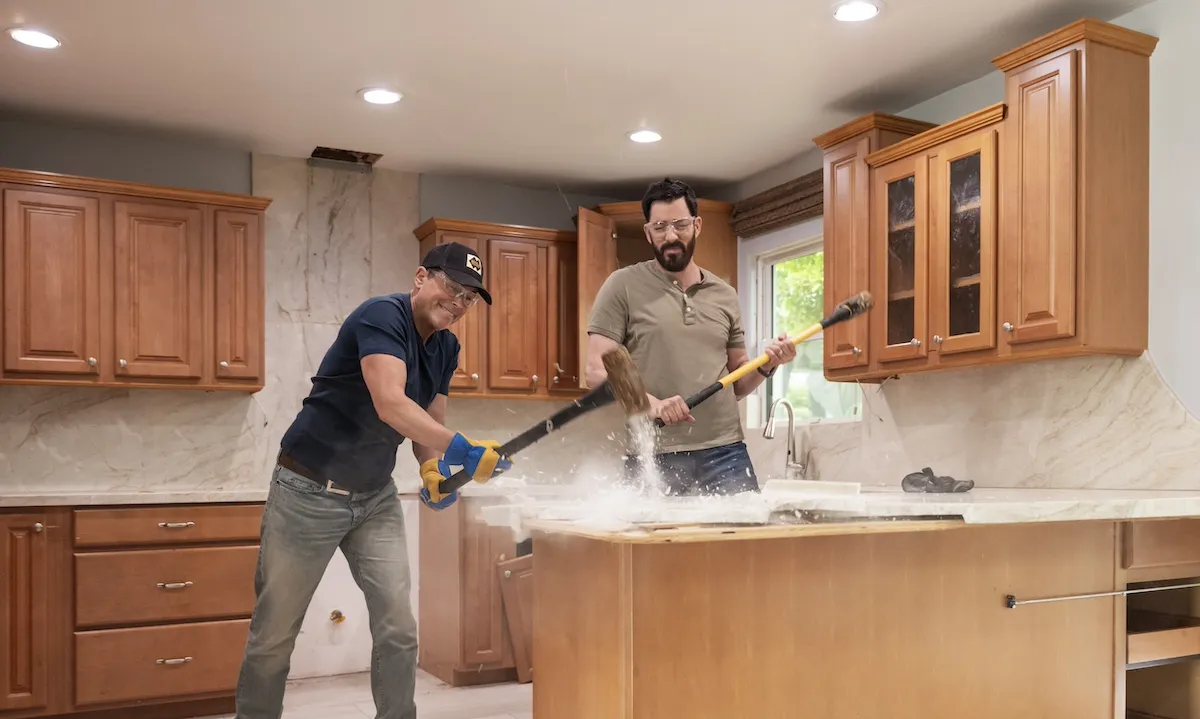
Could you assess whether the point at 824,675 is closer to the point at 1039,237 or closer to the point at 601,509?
the point at 601,509

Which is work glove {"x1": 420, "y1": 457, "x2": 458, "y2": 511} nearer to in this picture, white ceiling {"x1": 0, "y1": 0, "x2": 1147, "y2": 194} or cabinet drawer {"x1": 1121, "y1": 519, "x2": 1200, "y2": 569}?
white ceiling {"x1": 0, "y1": 0, "x2": 1147, "y2": 194}

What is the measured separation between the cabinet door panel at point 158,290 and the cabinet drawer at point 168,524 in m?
0.64

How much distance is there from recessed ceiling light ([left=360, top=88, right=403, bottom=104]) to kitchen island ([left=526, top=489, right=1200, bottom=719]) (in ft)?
8.13

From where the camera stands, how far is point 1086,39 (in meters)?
3.09

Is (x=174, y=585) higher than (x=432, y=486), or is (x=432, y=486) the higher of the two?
(x=432, y=486)

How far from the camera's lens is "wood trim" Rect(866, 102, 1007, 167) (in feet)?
11.2

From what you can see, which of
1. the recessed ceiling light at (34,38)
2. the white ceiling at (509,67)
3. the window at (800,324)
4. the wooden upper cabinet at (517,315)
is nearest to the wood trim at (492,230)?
the wooden upper cabinet at (517,315)

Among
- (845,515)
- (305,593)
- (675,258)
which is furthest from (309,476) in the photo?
(845,515)

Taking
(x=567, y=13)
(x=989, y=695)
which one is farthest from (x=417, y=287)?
(x=989, y=695)

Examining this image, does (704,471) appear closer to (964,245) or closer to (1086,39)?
(964,245)

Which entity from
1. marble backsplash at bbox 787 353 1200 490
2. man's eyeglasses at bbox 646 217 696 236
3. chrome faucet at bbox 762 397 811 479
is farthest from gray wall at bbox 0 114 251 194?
marble backsplash at bbox 787 353 1200 490

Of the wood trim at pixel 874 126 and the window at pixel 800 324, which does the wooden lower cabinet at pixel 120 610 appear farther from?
the wood trim at pixel 874 126

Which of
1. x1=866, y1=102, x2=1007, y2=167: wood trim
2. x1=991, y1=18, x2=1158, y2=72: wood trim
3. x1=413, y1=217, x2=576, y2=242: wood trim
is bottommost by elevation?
x1=413, y1=217, x2=576, y2=242: wood trim

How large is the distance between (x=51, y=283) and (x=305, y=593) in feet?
7.70
